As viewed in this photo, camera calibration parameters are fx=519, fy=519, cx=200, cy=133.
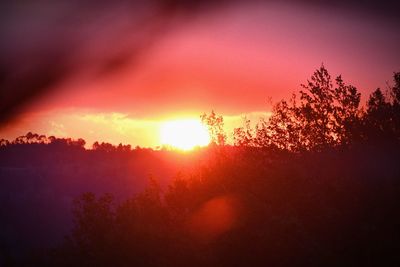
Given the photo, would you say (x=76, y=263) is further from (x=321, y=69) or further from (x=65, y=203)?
(x=65, y=203)

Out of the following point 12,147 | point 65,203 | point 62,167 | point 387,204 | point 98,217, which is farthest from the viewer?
point 12,147

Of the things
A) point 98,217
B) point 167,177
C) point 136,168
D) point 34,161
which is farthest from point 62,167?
point 98,217

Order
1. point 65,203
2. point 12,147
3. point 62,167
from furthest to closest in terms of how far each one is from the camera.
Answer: point 12,147 → point 62,167 → point 65,203

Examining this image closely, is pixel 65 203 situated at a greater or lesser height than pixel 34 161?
lesser

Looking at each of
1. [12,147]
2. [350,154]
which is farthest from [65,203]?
[350,154]

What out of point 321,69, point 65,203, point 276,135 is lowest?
point 65,203

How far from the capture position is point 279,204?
2741 cm

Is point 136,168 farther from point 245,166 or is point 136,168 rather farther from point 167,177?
point 245,166

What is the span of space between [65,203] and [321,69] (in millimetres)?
80625

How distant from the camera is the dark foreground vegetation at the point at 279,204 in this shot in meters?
24.2

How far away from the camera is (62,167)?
391 feet

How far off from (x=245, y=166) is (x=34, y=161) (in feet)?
336

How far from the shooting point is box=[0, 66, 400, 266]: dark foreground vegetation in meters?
24.2

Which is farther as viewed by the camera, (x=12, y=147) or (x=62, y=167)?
(x=12, y=147)
